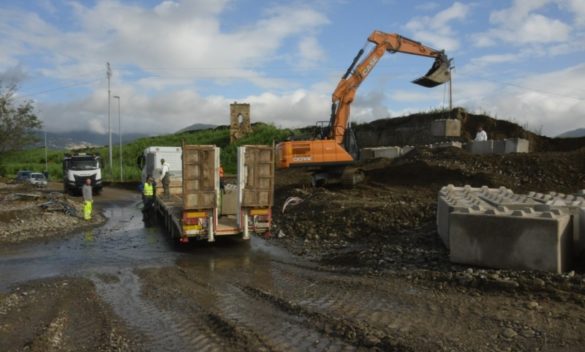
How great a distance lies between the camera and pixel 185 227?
429 inches

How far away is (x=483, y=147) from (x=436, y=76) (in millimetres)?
4820

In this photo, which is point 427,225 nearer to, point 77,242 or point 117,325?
point 117,325

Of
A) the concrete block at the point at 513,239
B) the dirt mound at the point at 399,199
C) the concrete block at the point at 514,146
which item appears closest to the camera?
the concrete block at the point at 513,239

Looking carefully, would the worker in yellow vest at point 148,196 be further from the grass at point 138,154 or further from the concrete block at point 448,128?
the grass at point 138,154

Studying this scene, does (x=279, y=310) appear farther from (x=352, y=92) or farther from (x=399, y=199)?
(x=352, y=92)

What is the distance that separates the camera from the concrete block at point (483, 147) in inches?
866

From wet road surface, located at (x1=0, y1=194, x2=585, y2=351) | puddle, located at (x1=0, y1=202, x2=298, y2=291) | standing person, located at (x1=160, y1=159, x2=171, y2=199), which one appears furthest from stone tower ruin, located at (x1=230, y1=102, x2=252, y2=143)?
wet road surface, located at (x1=0, y1=194, x2=585, y2=351)

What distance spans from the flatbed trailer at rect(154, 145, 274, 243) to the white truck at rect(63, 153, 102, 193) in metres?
19.3

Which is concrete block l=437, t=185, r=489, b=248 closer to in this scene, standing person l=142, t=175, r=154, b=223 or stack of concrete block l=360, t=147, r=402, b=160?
standing person l=142, t=175, r=154, b=223

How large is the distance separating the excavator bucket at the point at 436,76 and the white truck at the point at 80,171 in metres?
19.4

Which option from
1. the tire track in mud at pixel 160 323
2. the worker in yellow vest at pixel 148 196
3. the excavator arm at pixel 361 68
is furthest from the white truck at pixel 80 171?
the tire track in mud at pixel 160 323

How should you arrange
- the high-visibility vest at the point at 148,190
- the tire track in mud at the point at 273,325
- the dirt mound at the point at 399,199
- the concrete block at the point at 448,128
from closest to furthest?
the tire track in mud at the point at 273,325
the dirt mound at the point at 399,199
the high-visibility vest at the point at 148,190
the concrete block at the point at 448,128

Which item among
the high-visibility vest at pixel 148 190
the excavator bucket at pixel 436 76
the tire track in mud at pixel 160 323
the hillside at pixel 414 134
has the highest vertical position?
the excavator bucket at pixel 436 76

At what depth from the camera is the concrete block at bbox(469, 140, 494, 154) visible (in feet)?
72.2
